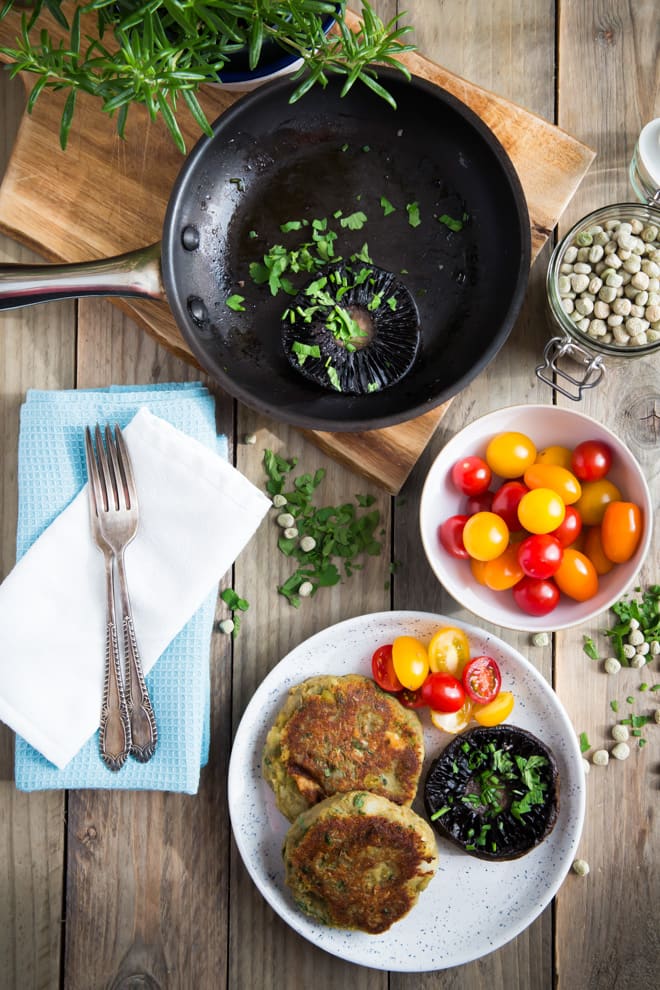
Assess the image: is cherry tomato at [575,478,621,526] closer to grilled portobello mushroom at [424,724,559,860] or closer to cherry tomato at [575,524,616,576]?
cherry tomato at [575,524,616,576]

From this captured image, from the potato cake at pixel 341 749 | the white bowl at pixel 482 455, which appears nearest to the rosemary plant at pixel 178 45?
the white bowl at pixel 482 455

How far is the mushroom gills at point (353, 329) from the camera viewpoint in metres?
1.40

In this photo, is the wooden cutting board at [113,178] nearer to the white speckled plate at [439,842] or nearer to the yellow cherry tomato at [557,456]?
the yellow cherry tomato at [557,456]

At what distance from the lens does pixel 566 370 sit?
1.50 m

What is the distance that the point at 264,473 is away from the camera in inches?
60.6

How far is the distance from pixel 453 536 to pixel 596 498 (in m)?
0.25

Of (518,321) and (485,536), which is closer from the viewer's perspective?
(485,536)

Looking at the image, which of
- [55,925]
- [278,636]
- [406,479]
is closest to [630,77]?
[406,479]

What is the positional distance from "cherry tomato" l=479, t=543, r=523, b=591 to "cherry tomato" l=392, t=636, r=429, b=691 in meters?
0.16

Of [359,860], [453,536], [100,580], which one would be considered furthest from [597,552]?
[100,580]

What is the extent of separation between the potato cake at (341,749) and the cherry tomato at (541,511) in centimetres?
39

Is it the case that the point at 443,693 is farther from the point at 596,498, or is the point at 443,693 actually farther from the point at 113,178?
the point at 113,178

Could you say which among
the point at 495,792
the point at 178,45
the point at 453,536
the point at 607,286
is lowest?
the point at 495,792

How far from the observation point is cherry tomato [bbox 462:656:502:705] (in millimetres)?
1399
